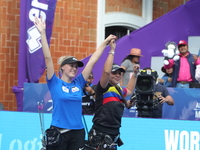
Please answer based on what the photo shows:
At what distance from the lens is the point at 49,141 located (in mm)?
6434

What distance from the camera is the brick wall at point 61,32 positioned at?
13391 millimetres

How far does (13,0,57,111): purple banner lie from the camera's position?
12375mm

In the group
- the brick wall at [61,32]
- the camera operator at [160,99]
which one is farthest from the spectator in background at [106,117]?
the brick wall at [61,32]

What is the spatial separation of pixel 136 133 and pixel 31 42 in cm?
A: 443

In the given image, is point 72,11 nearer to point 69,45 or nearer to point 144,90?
point 69,45

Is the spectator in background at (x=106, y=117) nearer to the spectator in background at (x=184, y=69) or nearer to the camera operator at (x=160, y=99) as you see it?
the camera operator at (x=160, y=99)

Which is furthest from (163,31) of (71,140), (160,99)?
(71,140)

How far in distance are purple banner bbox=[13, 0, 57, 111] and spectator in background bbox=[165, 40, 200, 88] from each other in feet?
9.73

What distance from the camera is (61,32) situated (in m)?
14.3

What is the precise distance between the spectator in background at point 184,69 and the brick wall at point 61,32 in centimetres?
344

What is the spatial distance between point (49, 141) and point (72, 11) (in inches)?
331

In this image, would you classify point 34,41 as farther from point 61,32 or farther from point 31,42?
point 61,32

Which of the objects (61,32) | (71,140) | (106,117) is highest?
(61,32)

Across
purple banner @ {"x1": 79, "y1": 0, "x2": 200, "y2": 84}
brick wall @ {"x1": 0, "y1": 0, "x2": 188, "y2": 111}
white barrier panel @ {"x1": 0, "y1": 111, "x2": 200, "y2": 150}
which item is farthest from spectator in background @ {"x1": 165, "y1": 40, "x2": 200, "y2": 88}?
brick wall @ {"x1": 0, "y1": 0, "x2": 188, "y2": 111}
